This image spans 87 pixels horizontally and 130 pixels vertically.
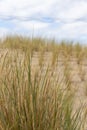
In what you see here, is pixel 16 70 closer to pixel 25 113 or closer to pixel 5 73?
pixel 5 73

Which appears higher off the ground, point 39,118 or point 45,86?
point 45,86

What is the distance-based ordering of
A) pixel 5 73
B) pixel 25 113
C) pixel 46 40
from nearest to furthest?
1. pixel 25 113
2. pixel 5 73
3. pixel 46 40

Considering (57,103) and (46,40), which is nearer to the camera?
(57,103)

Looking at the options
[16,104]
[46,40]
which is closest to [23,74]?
[16,104]

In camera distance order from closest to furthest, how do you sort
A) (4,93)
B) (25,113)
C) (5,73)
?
1. (25,113)
2. (4,93)
3. (5,73)

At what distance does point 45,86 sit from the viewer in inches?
102

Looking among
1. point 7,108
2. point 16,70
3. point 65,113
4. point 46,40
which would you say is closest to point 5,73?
point 16,70

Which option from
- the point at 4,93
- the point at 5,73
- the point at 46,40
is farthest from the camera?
the point at 46,40

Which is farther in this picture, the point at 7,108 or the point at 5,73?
the point at 5,73

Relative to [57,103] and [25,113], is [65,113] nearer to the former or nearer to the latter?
Answer: [57,103]

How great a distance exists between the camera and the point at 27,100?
243 centimetres

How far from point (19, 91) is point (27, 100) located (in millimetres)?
107

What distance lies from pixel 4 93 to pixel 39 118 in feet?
1.00

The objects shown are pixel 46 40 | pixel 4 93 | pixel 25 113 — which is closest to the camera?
pixel 25 113
